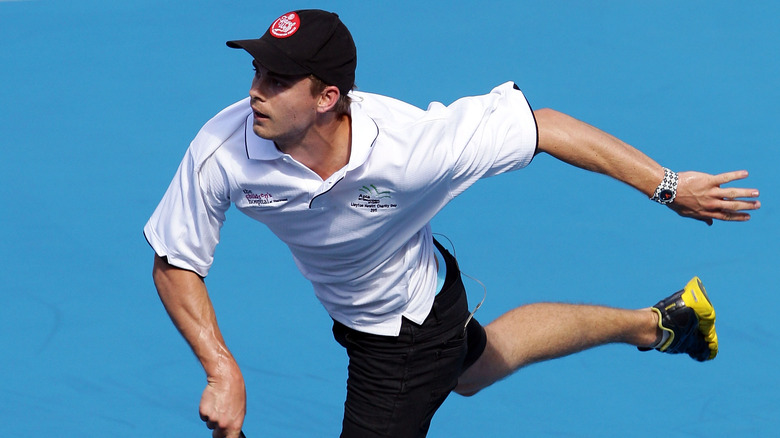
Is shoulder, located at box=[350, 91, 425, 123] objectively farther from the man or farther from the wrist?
the wrist

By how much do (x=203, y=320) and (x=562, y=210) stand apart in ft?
9.88

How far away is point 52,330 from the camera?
5113mm

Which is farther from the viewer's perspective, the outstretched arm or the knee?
the knee

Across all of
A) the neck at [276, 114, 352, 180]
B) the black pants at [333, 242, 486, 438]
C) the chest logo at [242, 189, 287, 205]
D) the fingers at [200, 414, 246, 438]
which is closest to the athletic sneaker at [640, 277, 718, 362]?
the black pants at [333, 242, 486, 438]

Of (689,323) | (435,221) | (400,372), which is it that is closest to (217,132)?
(400,372)

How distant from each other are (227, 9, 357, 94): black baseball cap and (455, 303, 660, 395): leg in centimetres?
129

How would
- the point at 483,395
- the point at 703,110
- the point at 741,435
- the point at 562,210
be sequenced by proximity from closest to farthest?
the point at 741,435, the point at 483,395, the point at 562,210, the point at 703,110

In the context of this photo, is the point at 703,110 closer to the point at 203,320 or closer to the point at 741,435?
the point at 741,435

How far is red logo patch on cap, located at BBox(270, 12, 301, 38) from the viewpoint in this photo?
3.02 m

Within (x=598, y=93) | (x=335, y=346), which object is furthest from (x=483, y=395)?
(x=598, y=93)

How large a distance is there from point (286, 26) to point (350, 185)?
0.50 m

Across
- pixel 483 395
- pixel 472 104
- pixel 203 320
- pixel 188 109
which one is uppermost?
pixel 188 109

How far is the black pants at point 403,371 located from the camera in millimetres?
3605

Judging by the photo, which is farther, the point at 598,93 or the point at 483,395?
the point at 598,93
